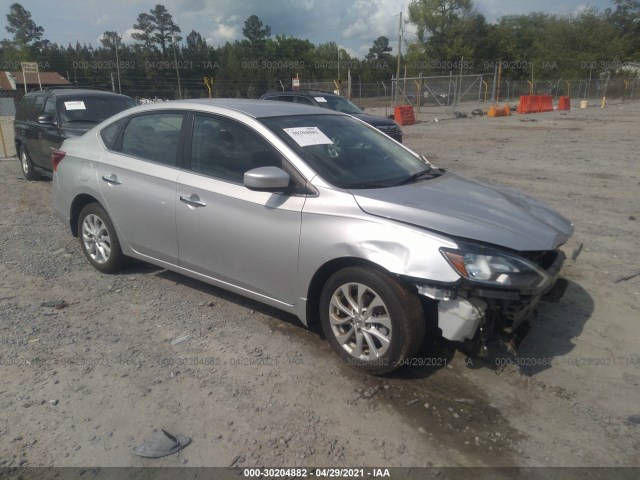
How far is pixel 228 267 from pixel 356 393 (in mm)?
1395

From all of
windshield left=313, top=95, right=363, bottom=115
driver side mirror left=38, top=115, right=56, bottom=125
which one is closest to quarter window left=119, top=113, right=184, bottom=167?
driver side mirror left=38, top=115, right=56, bottom=125

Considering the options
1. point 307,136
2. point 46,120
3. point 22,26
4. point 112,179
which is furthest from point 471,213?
point 22,26

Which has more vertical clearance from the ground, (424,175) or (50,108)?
(50,108)

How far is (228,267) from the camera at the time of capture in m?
3.91

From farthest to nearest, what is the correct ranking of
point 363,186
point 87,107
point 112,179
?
1. point 87,107
2. point 112,179
3. point 363,186

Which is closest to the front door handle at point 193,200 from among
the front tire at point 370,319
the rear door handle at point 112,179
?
the rear door handle at point 112,179

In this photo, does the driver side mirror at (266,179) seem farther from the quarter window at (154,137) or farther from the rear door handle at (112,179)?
the rear door handle at (112,179)

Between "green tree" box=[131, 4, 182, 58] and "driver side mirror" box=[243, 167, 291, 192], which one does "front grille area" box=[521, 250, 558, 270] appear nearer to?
"driver side mirror" box=[243, 167, 291, 192]

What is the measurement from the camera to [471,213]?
130 inches

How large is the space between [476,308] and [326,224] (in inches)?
42.0

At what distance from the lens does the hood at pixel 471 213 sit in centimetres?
310

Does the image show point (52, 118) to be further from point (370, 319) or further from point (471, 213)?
point (471, 213)

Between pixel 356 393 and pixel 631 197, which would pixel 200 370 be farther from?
pixel 631 197

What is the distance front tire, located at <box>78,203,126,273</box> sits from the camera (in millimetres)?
4859
